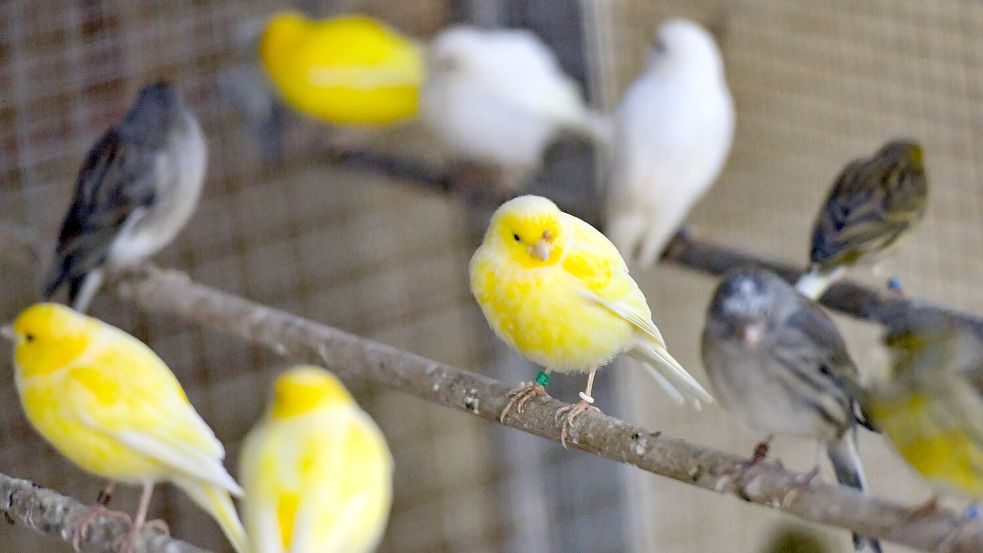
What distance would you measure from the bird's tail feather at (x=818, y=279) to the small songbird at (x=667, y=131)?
364mm

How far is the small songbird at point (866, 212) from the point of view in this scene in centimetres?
148

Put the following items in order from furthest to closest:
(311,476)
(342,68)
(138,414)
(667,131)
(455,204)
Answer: (455,204), (342,68), (667,131), (138,414), (311,476)

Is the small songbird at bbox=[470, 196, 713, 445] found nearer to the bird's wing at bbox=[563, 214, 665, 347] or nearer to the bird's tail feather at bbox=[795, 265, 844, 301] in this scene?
the bird's wing at bbox=[563, 214, 665, 347]

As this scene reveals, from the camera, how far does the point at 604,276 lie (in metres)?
0.92

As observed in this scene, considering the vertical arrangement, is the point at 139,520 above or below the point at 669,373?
below

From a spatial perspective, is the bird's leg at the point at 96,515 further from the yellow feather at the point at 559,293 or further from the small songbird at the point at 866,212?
the small songbird at the point at 866,212

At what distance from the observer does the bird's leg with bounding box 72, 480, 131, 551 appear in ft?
3.76

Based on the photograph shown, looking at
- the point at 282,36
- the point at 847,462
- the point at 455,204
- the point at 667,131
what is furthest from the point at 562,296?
the point at 455,204

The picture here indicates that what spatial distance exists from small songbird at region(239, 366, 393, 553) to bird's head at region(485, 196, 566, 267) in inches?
9.4

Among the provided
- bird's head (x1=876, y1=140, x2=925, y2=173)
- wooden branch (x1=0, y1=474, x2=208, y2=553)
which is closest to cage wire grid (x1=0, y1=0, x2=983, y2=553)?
bird's head (x1=876, y1=140, x2=925, y2=173)

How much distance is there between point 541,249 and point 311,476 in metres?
0.28

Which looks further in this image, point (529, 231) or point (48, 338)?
point (48, 338)

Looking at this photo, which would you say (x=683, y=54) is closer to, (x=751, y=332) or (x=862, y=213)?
(x=862, y=213)

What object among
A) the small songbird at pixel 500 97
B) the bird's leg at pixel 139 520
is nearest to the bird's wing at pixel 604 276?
Answer: the bird's leg at pixel 139 520
